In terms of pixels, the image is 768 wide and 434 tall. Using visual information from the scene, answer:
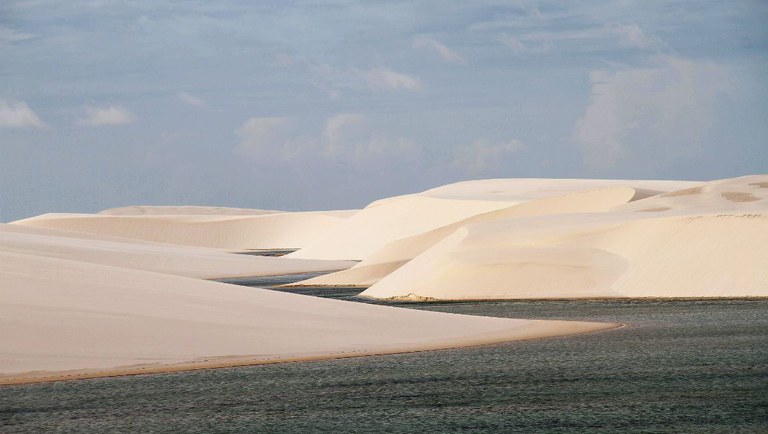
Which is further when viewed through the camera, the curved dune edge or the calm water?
the curved dune edge

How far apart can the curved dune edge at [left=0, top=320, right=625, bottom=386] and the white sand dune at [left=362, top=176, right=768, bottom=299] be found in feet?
38.4

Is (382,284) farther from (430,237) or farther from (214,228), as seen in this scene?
(214,228)

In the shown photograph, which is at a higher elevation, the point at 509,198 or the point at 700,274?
the point at 509,198

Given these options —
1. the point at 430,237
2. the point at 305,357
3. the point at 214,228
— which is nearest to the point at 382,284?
the point at 430,237

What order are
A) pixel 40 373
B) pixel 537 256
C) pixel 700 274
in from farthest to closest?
pixel 537 256 < pixel 700 274 < pixel 40 373

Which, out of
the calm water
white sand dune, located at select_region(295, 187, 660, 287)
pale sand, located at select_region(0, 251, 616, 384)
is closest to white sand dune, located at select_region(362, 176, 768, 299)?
white sand dune, located at select_region(295, 187, 660, 287)

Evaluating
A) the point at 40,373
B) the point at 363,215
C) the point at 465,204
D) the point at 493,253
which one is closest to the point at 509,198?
the point at 465,204

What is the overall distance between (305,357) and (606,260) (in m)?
22.2

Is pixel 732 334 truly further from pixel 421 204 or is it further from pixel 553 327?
pixel 421 204

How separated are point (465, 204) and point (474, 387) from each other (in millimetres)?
86667

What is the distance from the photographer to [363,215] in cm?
11069

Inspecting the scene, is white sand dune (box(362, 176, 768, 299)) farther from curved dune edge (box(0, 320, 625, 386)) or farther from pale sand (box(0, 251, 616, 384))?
curved dune edge (box(0, 320, 625, 386))

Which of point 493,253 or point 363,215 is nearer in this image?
point 493,253

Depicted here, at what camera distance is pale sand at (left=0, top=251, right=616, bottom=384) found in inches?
873
